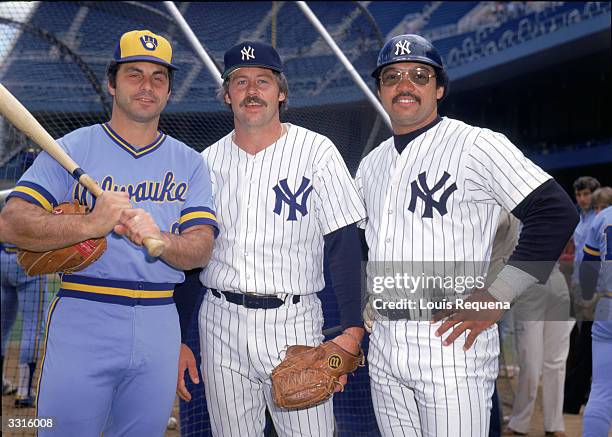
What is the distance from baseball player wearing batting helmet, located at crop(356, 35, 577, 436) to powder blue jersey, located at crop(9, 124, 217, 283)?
2.02 feet

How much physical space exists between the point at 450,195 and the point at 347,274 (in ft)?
1.46

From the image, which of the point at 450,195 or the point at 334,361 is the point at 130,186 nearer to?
the point at 334,361

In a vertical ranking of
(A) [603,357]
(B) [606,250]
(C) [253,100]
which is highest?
(C) [253,100]

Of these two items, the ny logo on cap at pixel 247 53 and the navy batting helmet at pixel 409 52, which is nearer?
the navy batting helmet at pixel 409 52

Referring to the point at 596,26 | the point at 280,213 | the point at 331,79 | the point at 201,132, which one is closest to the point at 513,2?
the point at 596,26

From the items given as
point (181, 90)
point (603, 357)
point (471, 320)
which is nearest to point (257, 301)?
point (471, 320)

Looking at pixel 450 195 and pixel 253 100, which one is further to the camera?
pixel 253 100

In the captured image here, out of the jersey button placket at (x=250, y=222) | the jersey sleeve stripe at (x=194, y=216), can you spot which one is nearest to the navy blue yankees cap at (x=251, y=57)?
the jersey button placket at (x=250, y=222)

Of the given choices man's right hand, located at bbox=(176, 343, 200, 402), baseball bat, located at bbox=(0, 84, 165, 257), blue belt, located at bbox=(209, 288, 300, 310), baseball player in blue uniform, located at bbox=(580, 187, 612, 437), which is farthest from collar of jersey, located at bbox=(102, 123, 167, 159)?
baseball player in blue uniform, located at bbox=(580, 187, 612, 437)

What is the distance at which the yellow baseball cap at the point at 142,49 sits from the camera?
224cm

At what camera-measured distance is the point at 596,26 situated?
574 inches

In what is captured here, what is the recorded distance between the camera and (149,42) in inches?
89.3

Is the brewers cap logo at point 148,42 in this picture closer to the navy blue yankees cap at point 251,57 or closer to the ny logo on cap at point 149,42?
the ny logo on cap at point 149,42

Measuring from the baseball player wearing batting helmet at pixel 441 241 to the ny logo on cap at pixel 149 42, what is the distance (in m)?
0.74
